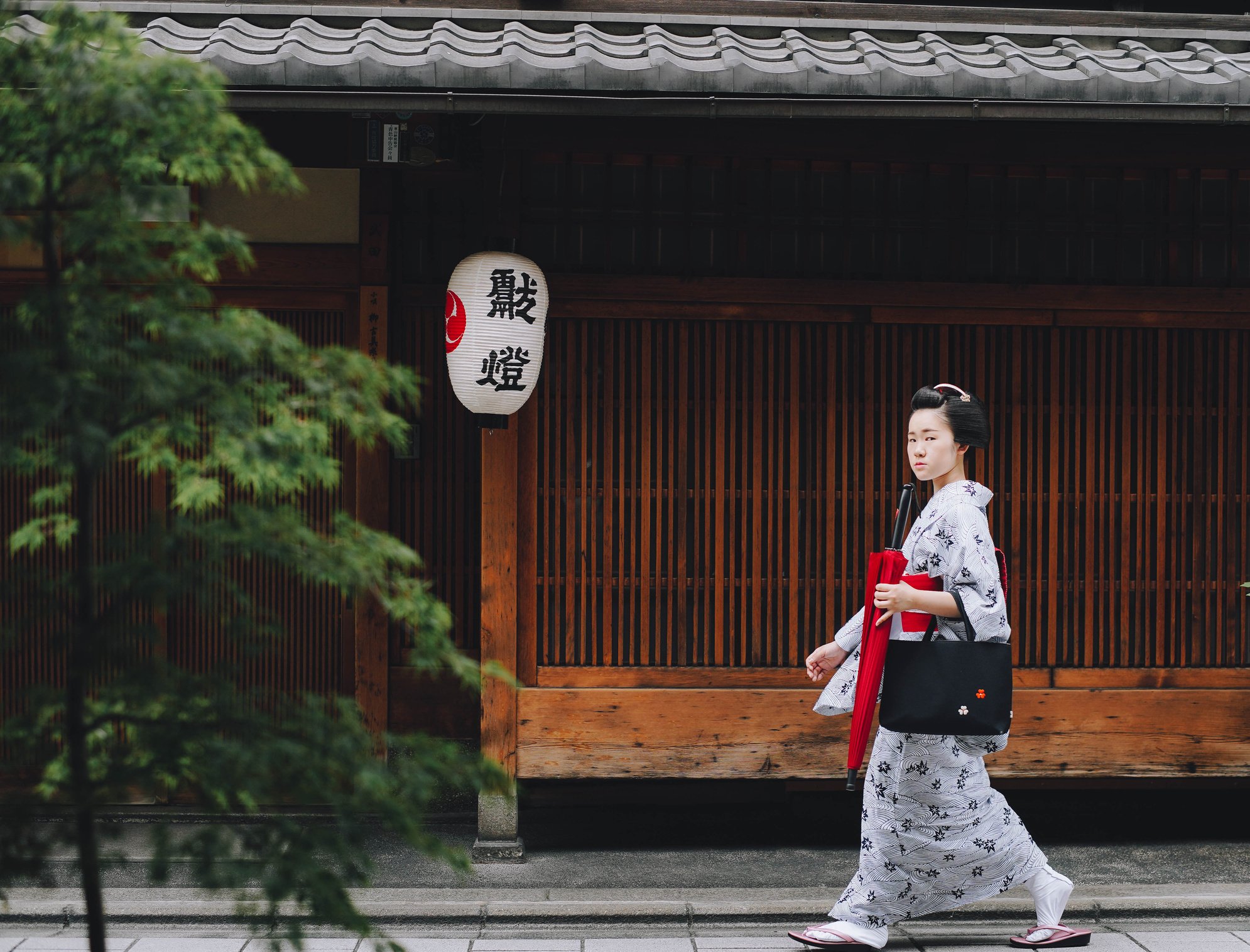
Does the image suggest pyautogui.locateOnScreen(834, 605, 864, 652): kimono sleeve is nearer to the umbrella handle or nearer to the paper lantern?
the umbrella handle

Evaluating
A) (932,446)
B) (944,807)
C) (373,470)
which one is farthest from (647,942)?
(373,470)

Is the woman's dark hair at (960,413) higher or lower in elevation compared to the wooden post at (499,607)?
higher

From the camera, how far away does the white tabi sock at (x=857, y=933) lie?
4.99 meters

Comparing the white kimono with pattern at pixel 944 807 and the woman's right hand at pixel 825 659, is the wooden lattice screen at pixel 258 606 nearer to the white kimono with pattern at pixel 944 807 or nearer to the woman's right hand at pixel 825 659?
the woman's right hand at pixel 825 659

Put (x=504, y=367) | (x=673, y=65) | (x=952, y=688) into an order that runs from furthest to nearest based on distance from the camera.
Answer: (x=504, y=367) < (x=673, y=65) < (x=952, y=688)

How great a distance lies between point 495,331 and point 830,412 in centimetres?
200

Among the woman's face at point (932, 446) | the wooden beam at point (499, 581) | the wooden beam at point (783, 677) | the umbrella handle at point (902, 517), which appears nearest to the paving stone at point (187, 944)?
the wooden beam at point (499, 581)

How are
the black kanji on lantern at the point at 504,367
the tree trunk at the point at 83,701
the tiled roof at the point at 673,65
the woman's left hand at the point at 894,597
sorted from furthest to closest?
the black kanji on lantern at the point at 504,367 → the tiled roof at the point at 673,65 → the woman's left hand at the point at 894,597 → the tree trunk at the point at 83,701

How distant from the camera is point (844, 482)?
256 inches

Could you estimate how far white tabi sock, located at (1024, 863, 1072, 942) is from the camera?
16.6 feet

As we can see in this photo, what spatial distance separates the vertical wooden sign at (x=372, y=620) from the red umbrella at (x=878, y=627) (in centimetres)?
330

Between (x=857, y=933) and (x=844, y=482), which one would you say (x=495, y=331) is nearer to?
(x=844, y=482)

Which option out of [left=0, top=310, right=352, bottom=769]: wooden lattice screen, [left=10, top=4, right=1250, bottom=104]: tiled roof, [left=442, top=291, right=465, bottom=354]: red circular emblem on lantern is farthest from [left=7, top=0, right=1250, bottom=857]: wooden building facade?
[left=0, top=310, right=352, bottom=769]: wooden lattice screen

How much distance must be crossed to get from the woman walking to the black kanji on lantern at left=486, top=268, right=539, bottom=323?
2.08m
